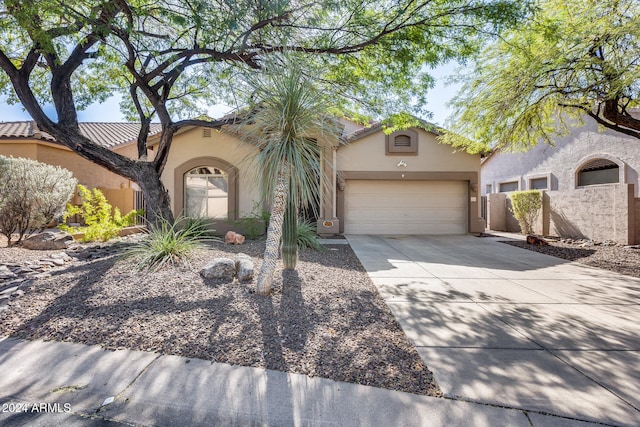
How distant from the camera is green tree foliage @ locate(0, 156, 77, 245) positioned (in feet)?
22.3

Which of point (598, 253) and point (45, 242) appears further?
point (598, 253)

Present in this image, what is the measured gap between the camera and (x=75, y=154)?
47.3ft

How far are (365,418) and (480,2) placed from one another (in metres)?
6.88

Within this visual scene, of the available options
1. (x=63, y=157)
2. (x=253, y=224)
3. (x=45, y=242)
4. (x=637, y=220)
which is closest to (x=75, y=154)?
(x=63, y=157)

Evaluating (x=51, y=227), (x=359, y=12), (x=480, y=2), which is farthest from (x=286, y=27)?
(x=51, y=227)

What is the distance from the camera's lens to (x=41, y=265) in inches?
213

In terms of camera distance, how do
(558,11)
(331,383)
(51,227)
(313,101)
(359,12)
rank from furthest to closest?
(51,227) < (558,11) < (359,12) < (313,101) < (331,383)

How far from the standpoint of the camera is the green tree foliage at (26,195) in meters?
6.79

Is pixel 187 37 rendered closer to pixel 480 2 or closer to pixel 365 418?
pixel 480 2

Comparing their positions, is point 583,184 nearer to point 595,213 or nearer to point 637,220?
point 595,213

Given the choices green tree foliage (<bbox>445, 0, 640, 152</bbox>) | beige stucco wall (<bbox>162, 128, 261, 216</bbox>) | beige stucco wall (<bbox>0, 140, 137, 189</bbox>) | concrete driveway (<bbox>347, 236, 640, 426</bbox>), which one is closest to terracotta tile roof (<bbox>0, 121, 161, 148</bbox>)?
beige stucco wall (<bbox>0, 140, 137, 189</bbox>)

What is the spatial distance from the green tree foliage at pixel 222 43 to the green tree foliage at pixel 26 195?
3.83 ft

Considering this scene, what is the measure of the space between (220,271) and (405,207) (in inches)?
386

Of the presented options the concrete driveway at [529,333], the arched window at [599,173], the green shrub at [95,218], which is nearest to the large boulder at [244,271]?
the concrete driveway at [529,333]
